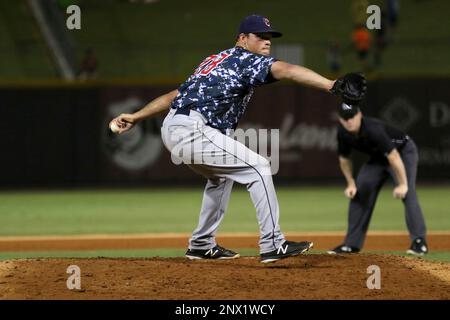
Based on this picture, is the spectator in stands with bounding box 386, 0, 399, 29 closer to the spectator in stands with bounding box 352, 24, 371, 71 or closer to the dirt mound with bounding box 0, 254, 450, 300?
the spectator in stands with bounding box 352, 24, 371, 71

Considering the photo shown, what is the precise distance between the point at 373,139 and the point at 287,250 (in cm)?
247

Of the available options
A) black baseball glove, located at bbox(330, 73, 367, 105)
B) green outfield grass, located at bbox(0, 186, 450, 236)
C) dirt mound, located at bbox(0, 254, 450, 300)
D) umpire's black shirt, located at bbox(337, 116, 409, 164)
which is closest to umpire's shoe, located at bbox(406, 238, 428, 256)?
umpire's black shirt, located at bbox(337, 116, 409, 164)

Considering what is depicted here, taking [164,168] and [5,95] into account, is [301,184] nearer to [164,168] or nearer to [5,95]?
[164,168]

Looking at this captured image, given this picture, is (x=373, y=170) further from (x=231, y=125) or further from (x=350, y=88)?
(x=350, y=88)

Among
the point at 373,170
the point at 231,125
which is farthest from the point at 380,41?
the point at 231,125

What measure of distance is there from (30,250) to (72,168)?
307 inches

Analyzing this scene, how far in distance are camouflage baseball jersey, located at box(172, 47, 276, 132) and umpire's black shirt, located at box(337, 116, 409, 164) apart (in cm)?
228

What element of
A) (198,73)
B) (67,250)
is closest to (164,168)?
(67,250)

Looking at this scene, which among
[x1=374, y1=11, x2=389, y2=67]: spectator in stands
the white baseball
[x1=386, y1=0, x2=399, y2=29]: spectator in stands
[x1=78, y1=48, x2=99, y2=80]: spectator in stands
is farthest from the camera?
[x1=386, y1=0, x2=399, y2=29]: spectator in stands

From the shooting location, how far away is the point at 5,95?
17.5 meters

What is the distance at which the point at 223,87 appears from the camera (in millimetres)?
6828

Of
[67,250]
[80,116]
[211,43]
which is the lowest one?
[67,250]

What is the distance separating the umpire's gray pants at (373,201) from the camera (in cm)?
919

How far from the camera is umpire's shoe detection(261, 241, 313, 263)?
22.4 ft
